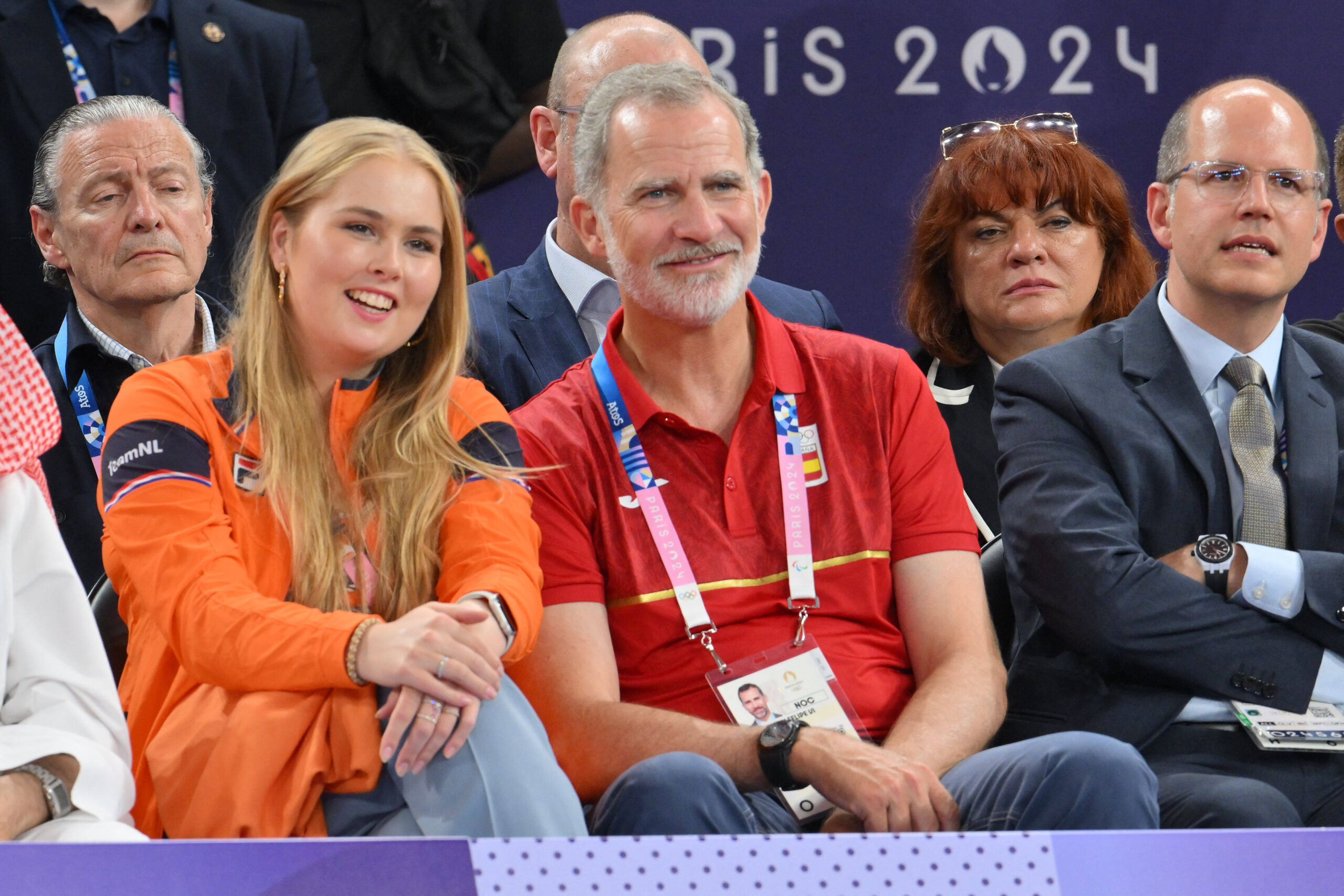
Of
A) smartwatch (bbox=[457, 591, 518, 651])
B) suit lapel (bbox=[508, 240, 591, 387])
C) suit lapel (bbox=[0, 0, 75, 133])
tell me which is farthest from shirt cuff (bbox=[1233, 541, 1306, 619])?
suit lapel (bbox=[0, 0, 75, 133])

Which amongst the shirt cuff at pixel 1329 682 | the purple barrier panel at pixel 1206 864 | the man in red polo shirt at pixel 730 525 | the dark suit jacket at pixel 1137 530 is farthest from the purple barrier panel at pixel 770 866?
the shirt cuff at pixel 1329 682

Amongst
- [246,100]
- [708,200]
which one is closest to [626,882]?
[708,200]

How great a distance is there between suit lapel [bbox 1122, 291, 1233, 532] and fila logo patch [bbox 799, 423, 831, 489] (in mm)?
554

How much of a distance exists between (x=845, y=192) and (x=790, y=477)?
191 cm

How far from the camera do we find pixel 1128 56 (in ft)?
12.7

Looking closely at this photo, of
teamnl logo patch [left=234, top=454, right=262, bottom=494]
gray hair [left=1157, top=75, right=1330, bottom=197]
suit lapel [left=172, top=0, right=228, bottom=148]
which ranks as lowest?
teamnl logo patch [left=234, top=454, right=262, bottom=494]

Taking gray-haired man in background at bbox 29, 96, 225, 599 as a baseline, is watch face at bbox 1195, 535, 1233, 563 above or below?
below

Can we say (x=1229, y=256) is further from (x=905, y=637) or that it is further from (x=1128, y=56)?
(x=1128, y=56)

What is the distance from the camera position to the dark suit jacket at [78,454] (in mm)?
2645

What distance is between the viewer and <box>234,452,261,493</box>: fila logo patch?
2.02 m

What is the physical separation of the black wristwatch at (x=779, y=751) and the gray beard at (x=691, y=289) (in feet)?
2.16

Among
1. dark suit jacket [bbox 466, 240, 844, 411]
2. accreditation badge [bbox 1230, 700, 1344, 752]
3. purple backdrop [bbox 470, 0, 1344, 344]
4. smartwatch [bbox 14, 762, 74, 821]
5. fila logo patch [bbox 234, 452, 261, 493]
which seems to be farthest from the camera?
purple backdrop [bbox 470, 0, 1344, 344]

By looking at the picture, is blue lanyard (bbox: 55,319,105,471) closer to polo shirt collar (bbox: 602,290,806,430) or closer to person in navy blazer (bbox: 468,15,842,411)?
person in navy blazer (bbox: 468,15,842,411)

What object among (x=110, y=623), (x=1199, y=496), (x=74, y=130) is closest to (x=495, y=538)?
(x=110, y=623)
